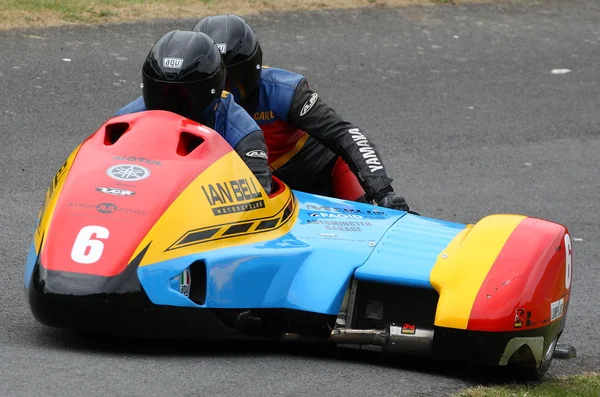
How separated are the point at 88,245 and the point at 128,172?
41cm

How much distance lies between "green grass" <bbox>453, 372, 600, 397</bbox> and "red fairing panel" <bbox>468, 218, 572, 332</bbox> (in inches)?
9.9

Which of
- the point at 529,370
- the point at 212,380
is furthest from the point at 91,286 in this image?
the point at 529,370

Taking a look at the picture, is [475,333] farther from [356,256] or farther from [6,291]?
[6,291]

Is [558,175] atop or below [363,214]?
below

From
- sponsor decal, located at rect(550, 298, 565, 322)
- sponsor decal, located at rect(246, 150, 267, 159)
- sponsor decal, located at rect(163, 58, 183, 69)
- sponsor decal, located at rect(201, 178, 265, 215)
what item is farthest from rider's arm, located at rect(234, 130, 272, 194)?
sponsor decal, located at rect(550, 298, 565, 322)

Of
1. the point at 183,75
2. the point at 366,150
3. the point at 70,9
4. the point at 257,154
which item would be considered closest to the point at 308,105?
the point at 366,150

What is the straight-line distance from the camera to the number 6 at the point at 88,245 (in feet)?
15.4

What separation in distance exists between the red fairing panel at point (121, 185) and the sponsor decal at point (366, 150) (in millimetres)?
1447

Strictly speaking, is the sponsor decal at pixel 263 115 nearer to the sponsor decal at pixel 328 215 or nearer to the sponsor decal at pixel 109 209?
the sponsor decal at pixel 328 215

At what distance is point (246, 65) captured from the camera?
6520mm

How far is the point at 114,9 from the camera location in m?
10.9

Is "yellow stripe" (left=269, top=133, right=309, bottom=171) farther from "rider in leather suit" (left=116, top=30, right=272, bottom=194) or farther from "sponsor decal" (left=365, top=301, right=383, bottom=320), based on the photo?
"sponsor decal" (left=365, top=301, right=383, bottom=320)

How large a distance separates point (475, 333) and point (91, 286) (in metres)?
1.54

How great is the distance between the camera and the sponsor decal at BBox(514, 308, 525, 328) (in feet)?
16.7
